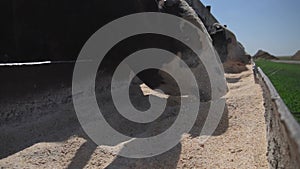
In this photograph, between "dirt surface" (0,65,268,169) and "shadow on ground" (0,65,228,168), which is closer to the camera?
"dirt surface" (0,65,268,169)

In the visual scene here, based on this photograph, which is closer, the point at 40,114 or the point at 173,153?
the point at 173,153

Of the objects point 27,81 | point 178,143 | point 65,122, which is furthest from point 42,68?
point 178,143

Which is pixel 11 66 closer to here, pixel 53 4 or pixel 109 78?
pixel 53 4

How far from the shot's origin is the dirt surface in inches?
102

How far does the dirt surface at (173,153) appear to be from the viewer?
2.60m

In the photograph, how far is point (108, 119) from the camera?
12.2ft

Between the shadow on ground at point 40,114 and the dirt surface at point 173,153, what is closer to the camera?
the dirt surface at point 173,153

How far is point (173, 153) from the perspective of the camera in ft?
9.19

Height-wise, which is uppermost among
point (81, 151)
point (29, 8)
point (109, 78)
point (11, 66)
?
point (29, 8)

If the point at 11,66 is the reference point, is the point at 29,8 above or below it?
above

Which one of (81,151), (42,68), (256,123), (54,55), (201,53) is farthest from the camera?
(201,53)

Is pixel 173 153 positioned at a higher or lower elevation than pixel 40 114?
lower

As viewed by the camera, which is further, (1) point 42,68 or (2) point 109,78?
(2) point 109,78

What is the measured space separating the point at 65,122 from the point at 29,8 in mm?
1396
